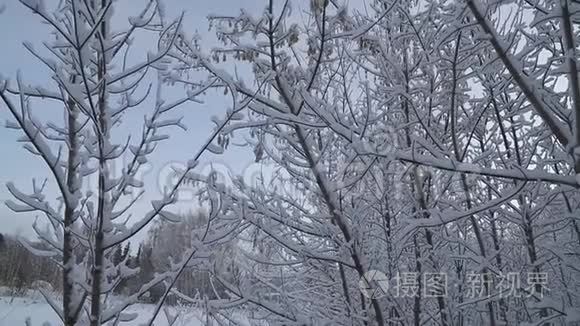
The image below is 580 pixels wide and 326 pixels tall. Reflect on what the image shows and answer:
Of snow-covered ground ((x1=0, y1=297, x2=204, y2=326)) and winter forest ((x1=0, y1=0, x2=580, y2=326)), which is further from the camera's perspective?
snow-covered ground ((x1=0, y1=297, x2=204, y2=326))

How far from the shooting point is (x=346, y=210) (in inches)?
117

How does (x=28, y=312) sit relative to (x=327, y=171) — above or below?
below

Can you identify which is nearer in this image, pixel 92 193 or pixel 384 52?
pixel 92 193

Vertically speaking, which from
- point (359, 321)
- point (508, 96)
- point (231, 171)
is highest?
point (508, 96)

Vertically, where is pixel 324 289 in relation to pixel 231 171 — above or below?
below

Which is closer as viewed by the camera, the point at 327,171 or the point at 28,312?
the point at 327,171

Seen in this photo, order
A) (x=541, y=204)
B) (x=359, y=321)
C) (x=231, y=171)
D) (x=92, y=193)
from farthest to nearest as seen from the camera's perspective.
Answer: (x=359, y=321), (x=541, y=204), (x=231, y=171), (x=92, y=193)

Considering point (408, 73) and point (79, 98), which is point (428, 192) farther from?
Result: point (79, 98)

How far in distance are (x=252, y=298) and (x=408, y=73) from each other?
246 centimetres

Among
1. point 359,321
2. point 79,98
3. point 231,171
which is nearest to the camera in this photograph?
point 79,98

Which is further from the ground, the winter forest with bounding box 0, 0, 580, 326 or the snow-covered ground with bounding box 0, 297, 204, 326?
the winter forest with bounding box 0, 0, 580, 326

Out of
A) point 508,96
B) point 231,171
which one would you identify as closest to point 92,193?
point 231,171

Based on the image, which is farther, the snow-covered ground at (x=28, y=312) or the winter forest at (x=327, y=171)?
the snow-covered ground at (x=28, y=312)

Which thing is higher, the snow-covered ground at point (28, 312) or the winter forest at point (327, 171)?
the winter forest at point (327, 171)
